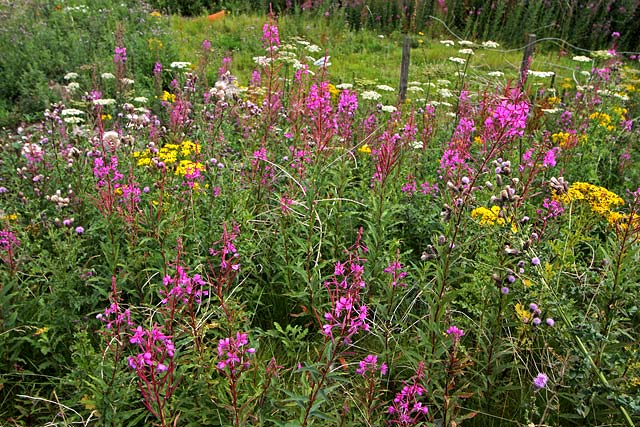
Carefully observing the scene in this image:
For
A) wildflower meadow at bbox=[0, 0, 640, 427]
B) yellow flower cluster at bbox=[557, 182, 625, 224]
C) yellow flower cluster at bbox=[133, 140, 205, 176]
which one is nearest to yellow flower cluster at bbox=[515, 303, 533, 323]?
wildflower meadow at bbox=[0, 0, 640, 427]

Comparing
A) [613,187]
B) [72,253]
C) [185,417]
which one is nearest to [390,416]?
[185,417]

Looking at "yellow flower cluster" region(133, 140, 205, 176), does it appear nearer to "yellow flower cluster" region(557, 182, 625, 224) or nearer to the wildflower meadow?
the wildflower meadow

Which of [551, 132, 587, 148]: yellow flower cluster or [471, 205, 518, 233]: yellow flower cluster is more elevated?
[471, 205, 518, 233]: yellow flower cluster

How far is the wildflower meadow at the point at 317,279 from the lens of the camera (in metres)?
2.26

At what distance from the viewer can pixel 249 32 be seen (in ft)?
34.8

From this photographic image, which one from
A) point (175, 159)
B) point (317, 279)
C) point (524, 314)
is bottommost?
point (317, 279)

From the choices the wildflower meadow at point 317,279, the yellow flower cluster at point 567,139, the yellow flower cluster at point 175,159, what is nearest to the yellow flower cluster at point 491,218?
the wildflower meadow at point 317,279

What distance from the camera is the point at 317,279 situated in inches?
120

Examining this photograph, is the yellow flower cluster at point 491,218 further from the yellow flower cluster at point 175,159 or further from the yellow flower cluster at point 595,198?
the yellow flower cluster at point 175,159

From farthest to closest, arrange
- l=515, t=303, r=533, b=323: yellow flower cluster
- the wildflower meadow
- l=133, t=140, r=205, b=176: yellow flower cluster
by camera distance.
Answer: l=133, t=140, r=205, b=176: yellow flower cluster < l=515, t=303, r=533, b=323: yellow flower cluster < the wildflower meadow

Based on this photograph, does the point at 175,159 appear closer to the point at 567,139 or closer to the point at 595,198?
the point at 595,198

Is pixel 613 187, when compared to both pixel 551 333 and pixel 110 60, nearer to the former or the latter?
pixel 551 333

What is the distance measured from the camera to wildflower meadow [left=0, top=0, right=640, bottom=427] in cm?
226

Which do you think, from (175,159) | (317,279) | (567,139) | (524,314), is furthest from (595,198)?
(175,159)
